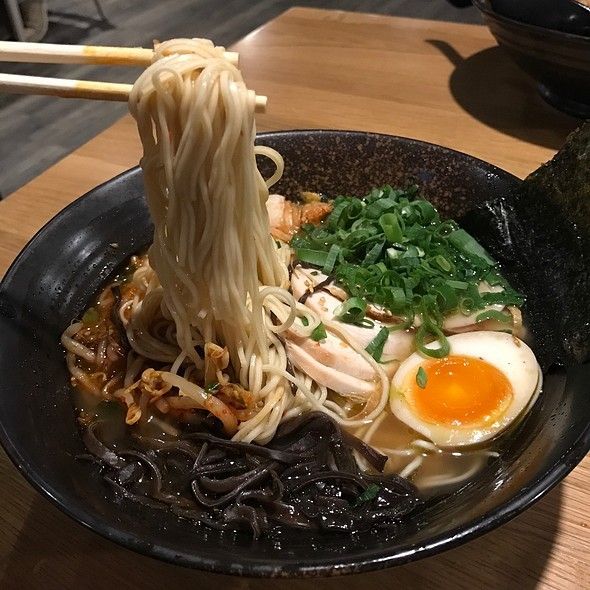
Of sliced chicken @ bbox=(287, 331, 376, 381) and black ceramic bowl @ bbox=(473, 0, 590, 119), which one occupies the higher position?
black ceramic bowl @ bbox=(473, 0, 590, 119)

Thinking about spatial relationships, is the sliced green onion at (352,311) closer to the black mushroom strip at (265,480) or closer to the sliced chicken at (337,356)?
the sliced chicken at (337,356)

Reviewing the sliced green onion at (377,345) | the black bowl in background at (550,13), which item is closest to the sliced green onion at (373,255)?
the sliced green onion at (377,345)

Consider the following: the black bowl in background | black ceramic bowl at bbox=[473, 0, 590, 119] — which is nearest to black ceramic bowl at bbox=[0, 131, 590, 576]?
black ceramic bowl at bbox=[473, 0, 590, 119]

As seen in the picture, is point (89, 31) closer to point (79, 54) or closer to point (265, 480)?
point (79, 54)

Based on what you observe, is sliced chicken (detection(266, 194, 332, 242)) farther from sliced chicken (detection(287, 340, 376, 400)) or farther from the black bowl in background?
the black bowl in background

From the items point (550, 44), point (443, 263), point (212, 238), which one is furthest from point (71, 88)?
point (550, 44)

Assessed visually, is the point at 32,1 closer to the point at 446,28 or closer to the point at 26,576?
the point at 446,28

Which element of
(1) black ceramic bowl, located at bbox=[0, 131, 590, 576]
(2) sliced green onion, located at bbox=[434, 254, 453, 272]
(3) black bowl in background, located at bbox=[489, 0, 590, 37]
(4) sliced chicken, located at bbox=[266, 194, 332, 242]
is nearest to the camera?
(1) black ceramic bowl, located at bbox=[0, 131, 590, 576]
